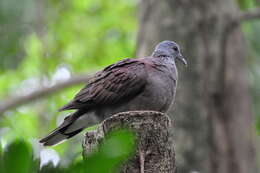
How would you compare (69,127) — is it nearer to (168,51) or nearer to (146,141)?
(168,51)

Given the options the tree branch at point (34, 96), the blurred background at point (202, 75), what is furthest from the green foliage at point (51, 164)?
the tree branch at point (34, 96)

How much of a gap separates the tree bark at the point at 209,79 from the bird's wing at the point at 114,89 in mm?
2589

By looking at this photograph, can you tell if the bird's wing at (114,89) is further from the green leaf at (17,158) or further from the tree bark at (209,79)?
the green leaf at (17,158)

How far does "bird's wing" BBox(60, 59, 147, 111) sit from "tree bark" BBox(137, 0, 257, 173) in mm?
2589

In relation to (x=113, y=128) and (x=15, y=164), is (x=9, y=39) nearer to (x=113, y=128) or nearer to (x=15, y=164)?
(x=113, y=128)

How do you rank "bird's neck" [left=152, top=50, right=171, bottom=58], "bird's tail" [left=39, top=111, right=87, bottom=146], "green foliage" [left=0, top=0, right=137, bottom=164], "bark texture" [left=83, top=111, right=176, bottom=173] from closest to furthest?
"bark texture" [left=83, top=111, right=176, bottom=173]
"bird's tail" [left=39, top=111, right=87, bottom=146]
"bird's neck" [left=152, top=50, right=171, bottom=58]
"green foliage" [left=0, top=0, right=137, bottom=164]

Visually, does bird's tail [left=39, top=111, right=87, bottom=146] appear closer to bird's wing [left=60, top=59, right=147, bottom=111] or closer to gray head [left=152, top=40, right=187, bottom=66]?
bird's wing [left=60, top=59, right=147, bottom=111]

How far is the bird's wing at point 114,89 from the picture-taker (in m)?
4.01

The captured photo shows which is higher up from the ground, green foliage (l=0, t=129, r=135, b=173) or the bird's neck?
the bird's neck

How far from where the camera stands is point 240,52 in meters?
7.45

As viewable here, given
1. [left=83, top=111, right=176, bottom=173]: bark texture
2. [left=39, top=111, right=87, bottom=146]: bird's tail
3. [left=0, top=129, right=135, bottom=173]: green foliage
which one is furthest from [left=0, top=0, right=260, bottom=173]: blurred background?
[left=0, top=129, right=135, bottom=173]: green foliage

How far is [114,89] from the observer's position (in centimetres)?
405

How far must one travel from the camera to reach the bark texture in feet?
7.20

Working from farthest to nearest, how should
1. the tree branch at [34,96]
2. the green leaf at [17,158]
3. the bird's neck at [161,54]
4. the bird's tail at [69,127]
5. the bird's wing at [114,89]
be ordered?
the tree branch at [34,96] → the bird's neck at [161,54] → the bird's tail at [69,127] → the bird's wing at [114,89] → the green leaf at [17,158]
